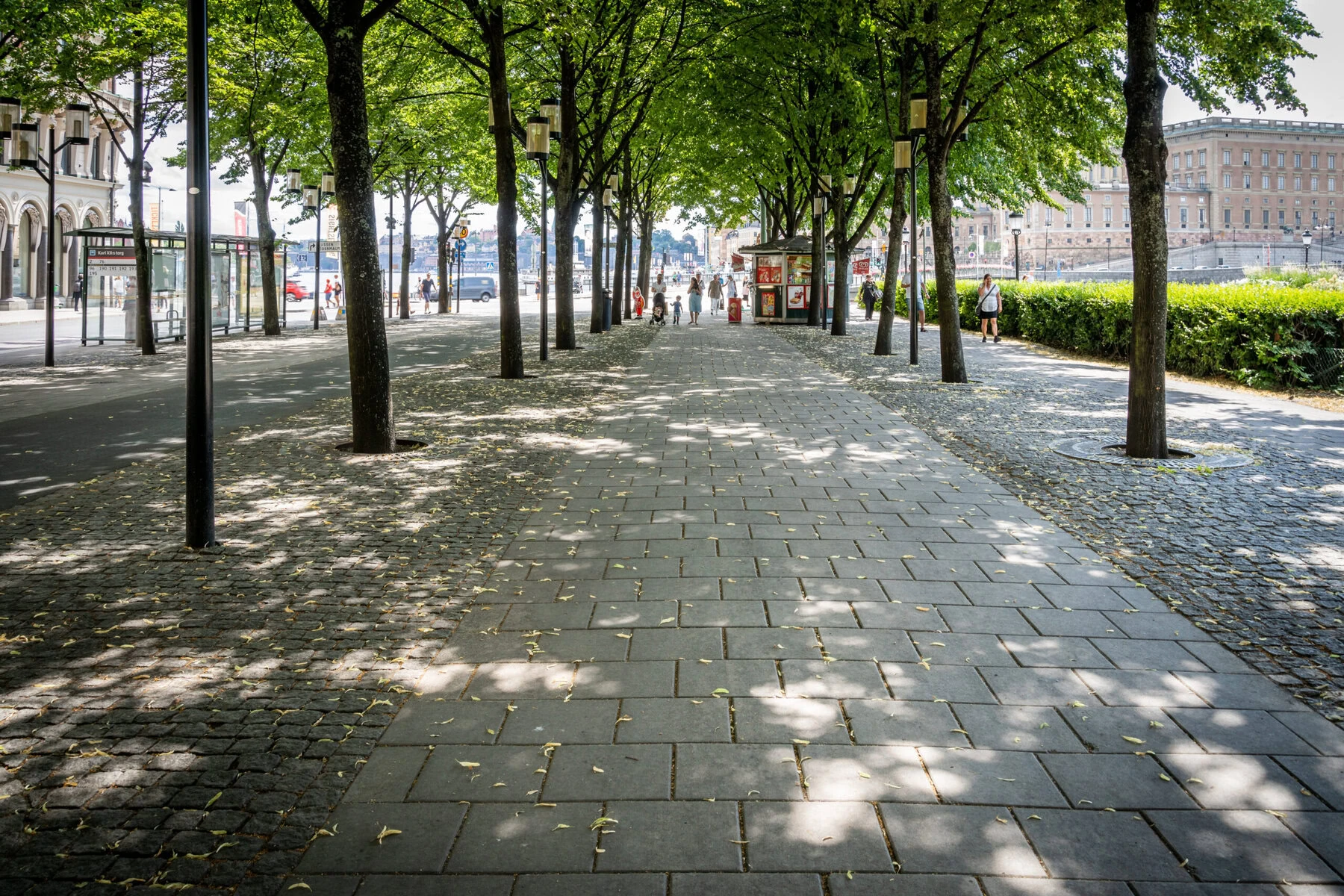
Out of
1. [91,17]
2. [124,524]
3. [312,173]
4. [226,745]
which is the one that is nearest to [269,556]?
[124,524]

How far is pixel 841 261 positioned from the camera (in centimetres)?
3197

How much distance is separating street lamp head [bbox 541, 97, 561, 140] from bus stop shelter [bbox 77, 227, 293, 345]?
6365 millimetres

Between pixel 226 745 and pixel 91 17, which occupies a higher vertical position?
pixel 91 17

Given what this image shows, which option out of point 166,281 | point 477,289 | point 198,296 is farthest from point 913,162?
point 477,289

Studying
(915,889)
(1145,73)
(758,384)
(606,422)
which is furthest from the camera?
(758,384)

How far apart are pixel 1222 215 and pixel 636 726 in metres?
150

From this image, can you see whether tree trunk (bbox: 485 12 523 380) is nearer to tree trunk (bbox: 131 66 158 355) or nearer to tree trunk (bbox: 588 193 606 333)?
tree trunk (bbox: 131 66 158 355)

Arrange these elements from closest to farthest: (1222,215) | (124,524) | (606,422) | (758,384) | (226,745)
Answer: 1. (226,745)
2. (124,524)
3. (606,422)
4. (758,384)
5. (1222,215)

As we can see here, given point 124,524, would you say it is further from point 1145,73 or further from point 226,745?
point 1145,73

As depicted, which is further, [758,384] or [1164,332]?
[758,384]

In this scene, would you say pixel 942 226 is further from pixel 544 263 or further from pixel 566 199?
pixel 566 199

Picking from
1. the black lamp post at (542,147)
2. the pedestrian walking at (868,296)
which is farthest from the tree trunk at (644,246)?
the black lamp post at (542,147)

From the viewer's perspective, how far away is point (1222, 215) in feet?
450

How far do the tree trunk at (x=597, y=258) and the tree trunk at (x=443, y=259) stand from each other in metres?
17.6
